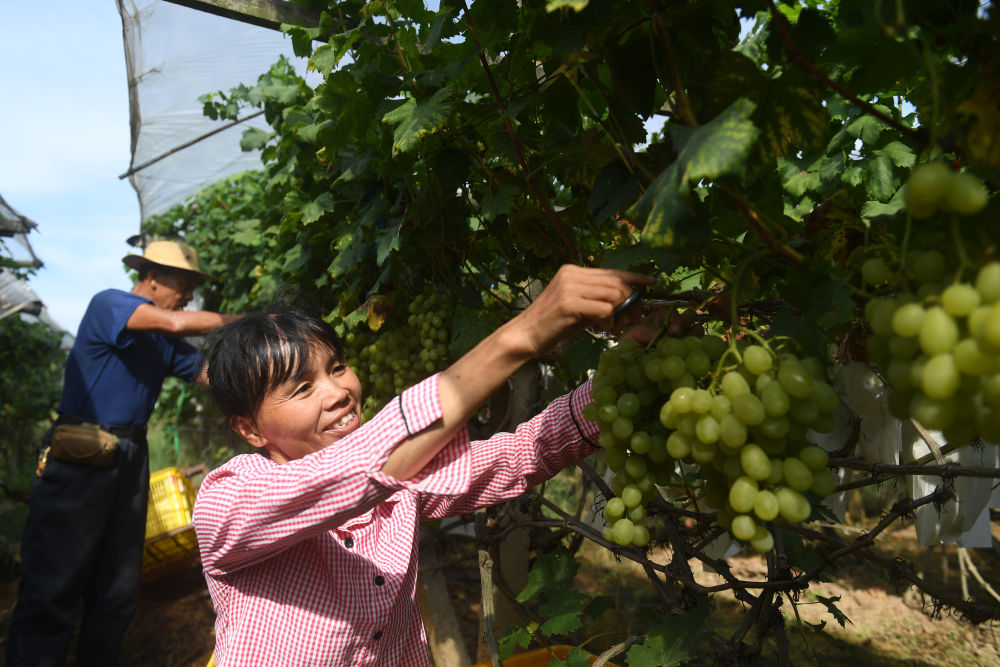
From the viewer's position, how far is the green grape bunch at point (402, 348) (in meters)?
2.23

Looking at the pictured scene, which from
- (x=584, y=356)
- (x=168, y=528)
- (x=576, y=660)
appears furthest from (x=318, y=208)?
(x=168, y=528)

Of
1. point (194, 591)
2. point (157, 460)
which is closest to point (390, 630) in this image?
point (194, 591)

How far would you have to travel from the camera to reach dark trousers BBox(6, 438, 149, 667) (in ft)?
11.3

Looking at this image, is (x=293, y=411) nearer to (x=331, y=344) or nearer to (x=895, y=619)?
(x=331, y=344)

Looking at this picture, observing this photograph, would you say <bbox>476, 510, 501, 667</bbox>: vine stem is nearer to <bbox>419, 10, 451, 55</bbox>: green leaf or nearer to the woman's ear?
the woman's ear

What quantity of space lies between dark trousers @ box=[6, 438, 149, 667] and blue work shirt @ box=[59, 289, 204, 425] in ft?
0.67

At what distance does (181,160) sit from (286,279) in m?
5.31

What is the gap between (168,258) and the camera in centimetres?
419

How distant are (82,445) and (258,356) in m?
2.37

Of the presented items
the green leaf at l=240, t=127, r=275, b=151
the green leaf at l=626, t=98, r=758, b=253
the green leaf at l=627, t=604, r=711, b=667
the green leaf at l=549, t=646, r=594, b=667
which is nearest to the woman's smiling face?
the green leaf at l=549, t=646, r=594, b=667

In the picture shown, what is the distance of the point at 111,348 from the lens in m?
3.69

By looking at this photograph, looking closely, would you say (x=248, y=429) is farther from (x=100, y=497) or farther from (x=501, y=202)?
(x=100, y=497)

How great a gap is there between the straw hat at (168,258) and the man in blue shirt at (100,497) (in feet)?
1.64

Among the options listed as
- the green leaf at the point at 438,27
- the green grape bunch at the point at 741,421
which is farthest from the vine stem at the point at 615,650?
the green leaf at the point at 438,27
